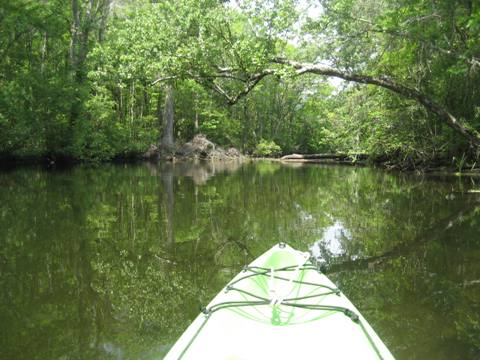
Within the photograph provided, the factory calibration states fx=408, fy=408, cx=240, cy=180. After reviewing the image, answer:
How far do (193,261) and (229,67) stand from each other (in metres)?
8.81

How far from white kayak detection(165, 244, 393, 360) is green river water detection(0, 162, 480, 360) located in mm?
140

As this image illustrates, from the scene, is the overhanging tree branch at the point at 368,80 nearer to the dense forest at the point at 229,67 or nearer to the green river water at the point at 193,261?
the dense forest at the point at 229,67

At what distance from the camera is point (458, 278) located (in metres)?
4.44

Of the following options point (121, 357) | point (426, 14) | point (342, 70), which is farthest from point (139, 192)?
point (426, 14)

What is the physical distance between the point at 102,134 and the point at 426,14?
17966mm

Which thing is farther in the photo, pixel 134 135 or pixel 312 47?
pixel 134 135

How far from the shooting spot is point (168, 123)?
95.8 ft

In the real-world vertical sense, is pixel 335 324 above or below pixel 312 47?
below

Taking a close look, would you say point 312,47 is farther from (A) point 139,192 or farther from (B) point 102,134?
(B) point 102,134

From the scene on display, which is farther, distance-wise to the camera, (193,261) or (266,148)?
(266,148)

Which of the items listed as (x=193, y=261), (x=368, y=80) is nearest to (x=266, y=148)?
(x=368, y=80)

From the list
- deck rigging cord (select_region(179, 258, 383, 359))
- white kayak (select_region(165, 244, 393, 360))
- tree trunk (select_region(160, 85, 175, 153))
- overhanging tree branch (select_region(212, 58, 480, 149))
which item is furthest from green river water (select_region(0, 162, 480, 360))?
tree trunk (select_region(160, 85, 175, 153))

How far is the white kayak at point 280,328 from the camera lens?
2.25 metres

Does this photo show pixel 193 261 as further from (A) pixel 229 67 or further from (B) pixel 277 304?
(A) pixel 229 67
